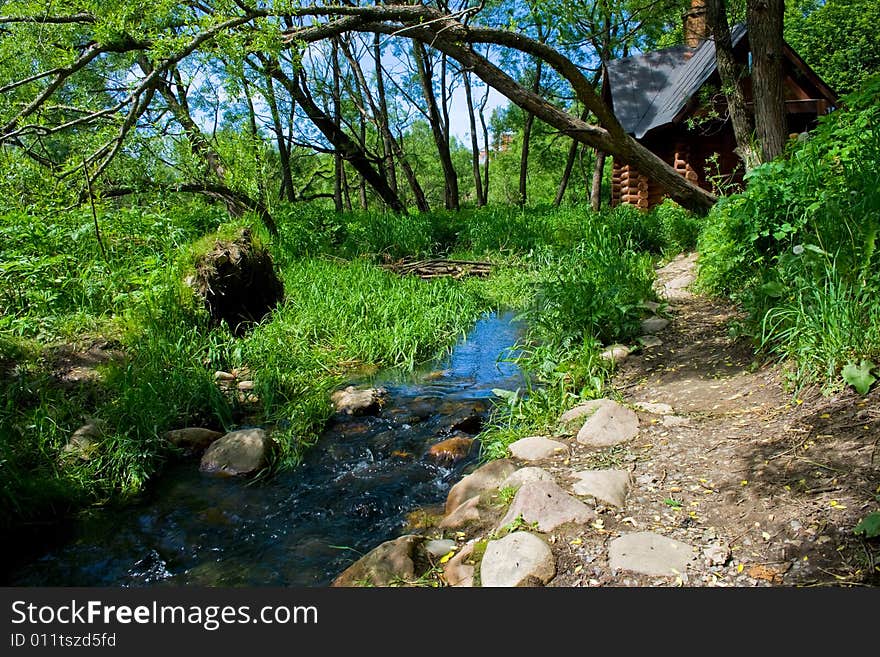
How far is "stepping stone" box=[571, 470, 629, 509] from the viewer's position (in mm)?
2604

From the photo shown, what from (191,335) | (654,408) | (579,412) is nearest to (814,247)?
(654,408)

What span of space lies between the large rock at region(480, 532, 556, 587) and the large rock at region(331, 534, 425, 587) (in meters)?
0.36

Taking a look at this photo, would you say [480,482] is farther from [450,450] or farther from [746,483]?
[746,483]

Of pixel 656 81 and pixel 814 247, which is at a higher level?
pixel 656 81

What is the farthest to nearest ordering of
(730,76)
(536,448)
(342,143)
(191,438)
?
(342,143) → (730,76) → (191,438) → (536,448)

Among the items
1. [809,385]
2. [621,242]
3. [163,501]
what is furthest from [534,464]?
[621,242]

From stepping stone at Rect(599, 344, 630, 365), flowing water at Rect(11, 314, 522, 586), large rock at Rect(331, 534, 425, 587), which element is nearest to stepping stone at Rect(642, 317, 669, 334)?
stepping stone at Rect(599, 344, 630, 365)

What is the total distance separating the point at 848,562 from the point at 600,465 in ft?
3.94

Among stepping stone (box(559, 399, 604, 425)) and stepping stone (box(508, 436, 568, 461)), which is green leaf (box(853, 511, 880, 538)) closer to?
stepping stone (box(508, 436, 568, 461))

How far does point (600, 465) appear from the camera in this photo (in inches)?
117

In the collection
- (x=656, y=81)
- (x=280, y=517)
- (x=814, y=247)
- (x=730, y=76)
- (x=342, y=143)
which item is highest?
(x=656, y=81)

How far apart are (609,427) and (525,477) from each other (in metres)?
0.75

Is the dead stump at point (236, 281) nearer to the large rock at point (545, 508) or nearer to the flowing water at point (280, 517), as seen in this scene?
the flowing water at point (280, 517)

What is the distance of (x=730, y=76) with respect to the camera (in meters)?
6.67
